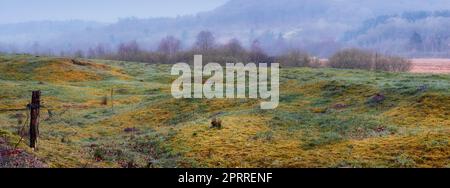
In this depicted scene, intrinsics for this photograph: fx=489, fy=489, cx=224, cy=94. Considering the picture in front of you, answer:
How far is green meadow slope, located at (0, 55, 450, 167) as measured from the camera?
27500mm

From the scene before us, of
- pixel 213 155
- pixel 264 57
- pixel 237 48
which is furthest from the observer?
pixel 237 48

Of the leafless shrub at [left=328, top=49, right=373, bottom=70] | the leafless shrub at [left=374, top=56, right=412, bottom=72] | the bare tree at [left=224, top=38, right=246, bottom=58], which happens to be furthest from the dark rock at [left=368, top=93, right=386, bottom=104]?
the bare tree at [left=224, top=38, right=246, bottom=58]

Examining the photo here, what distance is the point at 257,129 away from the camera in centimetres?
3728

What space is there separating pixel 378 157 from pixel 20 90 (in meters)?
55.6

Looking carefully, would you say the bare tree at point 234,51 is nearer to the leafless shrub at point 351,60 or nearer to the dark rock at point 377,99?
the leafless shrub at point 351,60

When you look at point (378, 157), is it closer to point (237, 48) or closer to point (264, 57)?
point (264, 57)

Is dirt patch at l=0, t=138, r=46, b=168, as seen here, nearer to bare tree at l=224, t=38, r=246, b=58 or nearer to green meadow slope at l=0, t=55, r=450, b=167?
green meadow slope at l=0, t=55, r=450, b=167

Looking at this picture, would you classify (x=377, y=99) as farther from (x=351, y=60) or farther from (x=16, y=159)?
(x=351, y=60)

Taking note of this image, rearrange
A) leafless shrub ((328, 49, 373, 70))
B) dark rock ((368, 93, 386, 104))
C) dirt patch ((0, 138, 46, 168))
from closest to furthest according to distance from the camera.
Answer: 1. dirt patch ((0, 138, 46, 168))
2. dark rock ((368, 93, 386, 104))
3. leafless shrub ((328, 49, 373, 70))

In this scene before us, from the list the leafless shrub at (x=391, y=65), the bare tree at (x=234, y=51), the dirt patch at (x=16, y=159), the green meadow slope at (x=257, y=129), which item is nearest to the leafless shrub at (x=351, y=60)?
the leafless shrub at (x=391, y=65)

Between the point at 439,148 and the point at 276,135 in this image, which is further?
the point at 276,135

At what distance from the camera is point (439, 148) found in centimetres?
2722

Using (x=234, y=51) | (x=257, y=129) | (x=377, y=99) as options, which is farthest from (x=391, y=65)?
(x=257, y=129)
